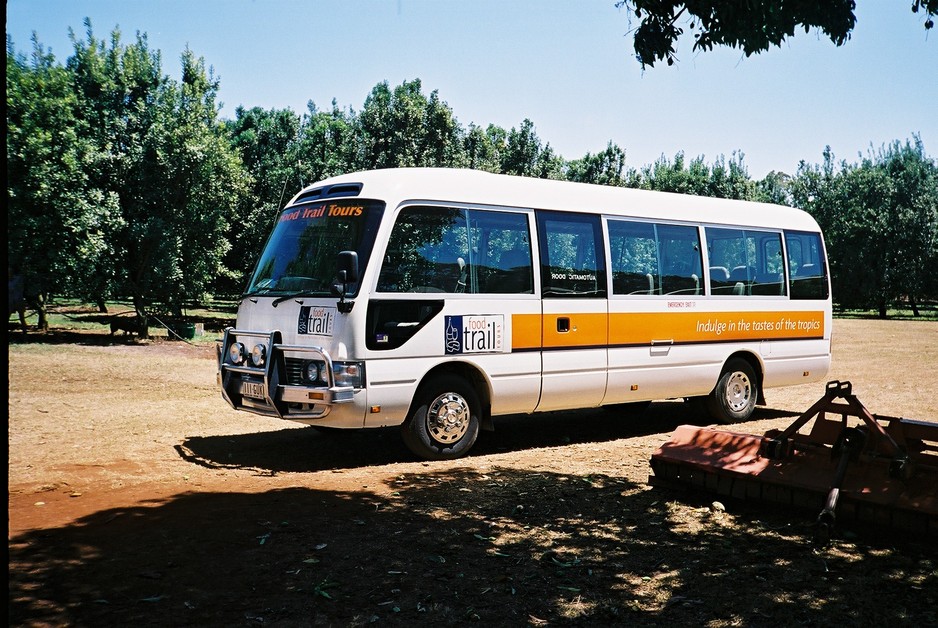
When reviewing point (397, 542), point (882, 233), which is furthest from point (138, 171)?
point (882, 233)

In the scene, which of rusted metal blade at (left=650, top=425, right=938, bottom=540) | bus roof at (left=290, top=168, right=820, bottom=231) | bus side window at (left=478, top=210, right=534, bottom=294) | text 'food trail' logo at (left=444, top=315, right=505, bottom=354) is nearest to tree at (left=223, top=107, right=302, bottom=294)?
bus roof at (left=290, top=168, right=820, bottom=231)

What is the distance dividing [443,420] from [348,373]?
137cm

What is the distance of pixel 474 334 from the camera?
9078 millimetres

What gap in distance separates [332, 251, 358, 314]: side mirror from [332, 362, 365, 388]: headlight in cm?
53

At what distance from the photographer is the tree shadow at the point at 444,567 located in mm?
4656

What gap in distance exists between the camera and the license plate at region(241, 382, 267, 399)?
8.49m

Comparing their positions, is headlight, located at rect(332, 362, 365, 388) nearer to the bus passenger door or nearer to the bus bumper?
the bus bumper

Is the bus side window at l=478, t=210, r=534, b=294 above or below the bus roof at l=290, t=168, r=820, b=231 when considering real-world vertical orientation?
below

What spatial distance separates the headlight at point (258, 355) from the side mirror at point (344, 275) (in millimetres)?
1126

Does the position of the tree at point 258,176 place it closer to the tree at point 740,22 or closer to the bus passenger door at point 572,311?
the bus passenger door at point 572,311

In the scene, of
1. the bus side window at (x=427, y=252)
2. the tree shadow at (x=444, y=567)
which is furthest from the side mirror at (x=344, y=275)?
the tree shadow at (x=444, y=567)

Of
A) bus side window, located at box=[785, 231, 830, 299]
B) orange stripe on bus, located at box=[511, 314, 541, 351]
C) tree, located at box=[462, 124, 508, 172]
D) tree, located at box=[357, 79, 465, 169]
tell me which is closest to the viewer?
orange stripe on bus, located at box=[511, 314, 541, 351]

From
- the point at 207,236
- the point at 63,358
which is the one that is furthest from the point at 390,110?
the point at 63,358

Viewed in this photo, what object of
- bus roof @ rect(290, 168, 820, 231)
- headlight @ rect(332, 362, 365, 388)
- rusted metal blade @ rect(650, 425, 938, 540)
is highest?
bus roof @ rect(290, 168, 820, 231)
